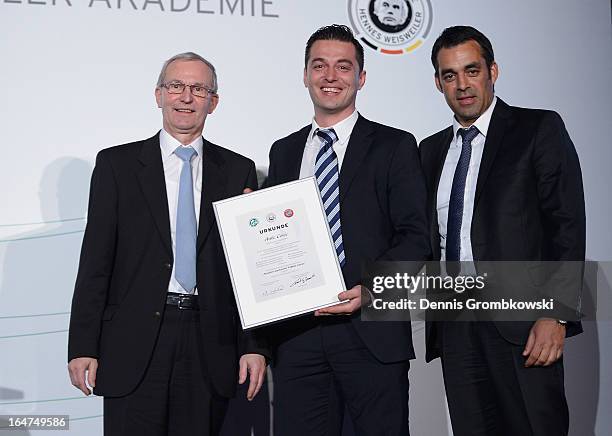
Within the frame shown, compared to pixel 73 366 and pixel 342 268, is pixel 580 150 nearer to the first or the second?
pixel 342 268

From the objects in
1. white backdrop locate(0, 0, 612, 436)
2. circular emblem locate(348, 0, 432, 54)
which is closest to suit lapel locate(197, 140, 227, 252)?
white backdrop locate(0, 0, 612, 436)

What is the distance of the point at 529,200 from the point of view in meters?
2.14

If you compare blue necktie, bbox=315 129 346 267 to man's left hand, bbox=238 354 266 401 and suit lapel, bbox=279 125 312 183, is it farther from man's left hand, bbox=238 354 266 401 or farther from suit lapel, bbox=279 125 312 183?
man's left hand, bbox=238 354 266 401

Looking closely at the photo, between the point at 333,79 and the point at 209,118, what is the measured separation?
2.29 ft


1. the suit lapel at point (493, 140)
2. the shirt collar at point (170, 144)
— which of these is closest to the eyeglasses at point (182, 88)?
the shirt collar at point (170, 144)

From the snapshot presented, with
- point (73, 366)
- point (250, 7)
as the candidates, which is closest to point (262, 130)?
point (250, 7)

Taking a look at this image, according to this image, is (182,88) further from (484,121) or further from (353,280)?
(484,121)

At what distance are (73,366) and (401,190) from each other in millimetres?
1085

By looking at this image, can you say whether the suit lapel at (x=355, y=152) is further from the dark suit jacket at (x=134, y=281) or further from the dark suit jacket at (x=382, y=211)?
the dark suit jacket at (x=134, y=281)

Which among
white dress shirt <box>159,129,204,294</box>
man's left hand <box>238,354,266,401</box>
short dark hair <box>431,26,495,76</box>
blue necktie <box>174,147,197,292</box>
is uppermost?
short dark hair <box>431,26,495,76</box>

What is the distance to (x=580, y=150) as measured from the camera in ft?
9.77

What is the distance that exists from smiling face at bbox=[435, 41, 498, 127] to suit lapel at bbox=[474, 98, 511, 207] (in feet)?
0.20

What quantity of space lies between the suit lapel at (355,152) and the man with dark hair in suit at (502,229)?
0.31 meters

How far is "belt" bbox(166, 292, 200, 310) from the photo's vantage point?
2051mm
